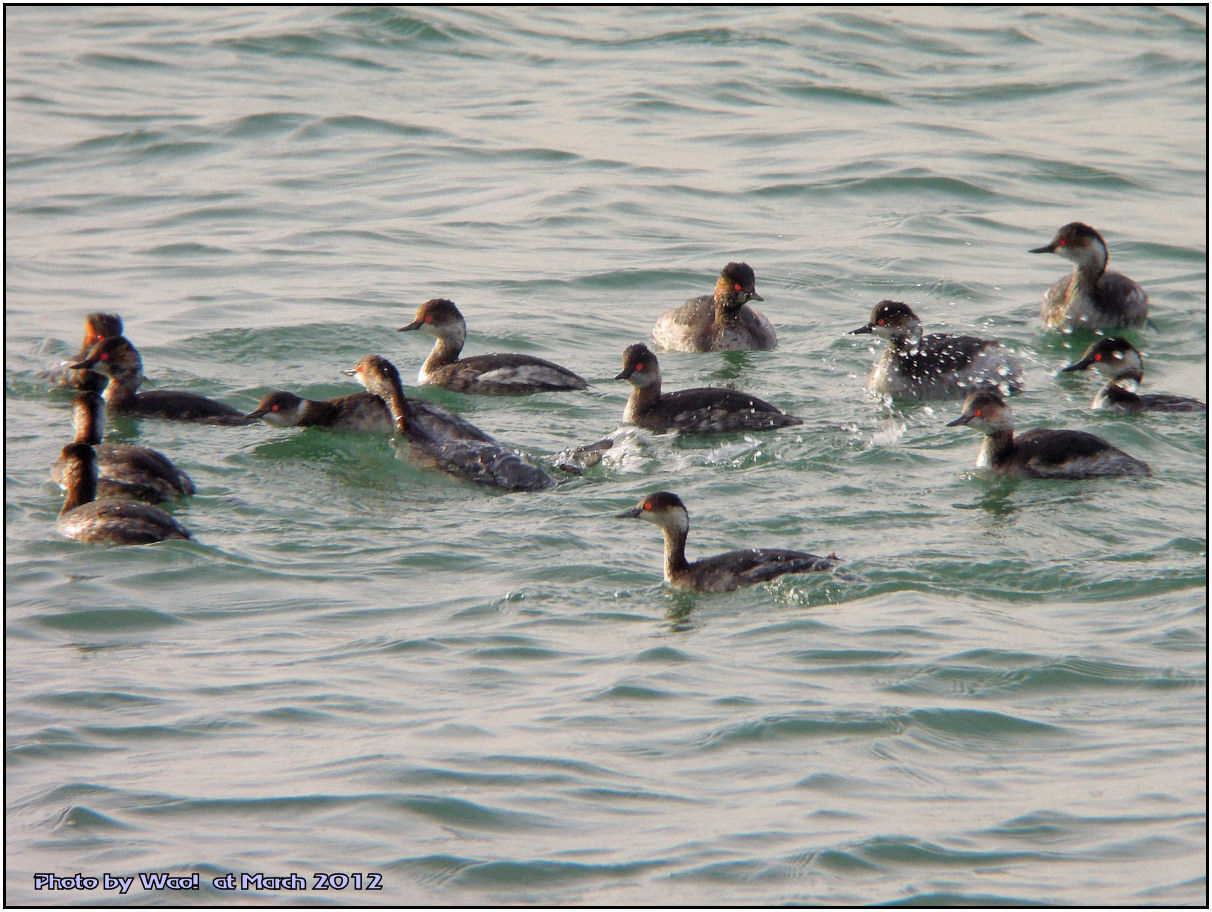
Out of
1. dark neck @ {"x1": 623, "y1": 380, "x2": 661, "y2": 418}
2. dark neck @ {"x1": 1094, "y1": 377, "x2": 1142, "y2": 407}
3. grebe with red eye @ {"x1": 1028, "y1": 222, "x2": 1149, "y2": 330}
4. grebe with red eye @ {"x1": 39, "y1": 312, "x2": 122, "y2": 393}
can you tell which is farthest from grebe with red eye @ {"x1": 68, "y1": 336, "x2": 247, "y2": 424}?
grebe with red eye @ {"x1": 1028, "y1": 222, "x2": 1149, "y2": 330}

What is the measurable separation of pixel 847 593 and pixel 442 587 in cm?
201

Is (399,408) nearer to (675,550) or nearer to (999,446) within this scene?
(675,550)

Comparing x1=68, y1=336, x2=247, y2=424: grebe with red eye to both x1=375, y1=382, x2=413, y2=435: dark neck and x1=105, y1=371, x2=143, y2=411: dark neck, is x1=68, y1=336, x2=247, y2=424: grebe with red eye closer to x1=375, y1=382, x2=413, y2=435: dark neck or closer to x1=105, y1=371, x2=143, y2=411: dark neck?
x1=105, y1=371, x2=143, y2=411: dark neck

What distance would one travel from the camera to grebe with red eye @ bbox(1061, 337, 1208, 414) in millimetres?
11281

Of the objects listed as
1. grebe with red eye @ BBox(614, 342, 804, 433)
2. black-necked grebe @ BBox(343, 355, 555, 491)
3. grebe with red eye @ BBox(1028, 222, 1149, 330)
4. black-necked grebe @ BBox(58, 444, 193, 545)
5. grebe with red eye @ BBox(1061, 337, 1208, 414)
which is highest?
grebe with red eye @ BBox(1028, 222, 1149, 330)

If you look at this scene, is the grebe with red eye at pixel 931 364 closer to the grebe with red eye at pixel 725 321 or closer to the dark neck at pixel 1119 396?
the dark neck at pixel 1119 396

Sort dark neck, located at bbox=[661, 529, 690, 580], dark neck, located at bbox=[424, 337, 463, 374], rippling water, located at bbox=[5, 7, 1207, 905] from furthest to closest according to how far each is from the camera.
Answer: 1. dark neck, located at bbox=[424, 337, 463, 374]
2. dark neck, located at bbox=[661, 529, 690, 580]
3. rippling water, located at bbox=[5, 7, 1207, 905]

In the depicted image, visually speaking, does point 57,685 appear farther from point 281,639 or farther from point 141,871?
point 141,871

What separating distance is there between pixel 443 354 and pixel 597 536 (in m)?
3.73

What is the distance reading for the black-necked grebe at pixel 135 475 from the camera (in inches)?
372

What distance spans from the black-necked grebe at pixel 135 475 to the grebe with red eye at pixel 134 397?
1.16 meters

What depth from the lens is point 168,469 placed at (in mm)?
9672

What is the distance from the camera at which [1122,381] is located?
1209 centimetres

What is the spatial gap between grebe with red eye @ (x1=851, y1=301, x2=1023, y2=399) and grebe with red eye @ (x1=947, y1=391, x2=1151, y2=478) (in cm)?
158
